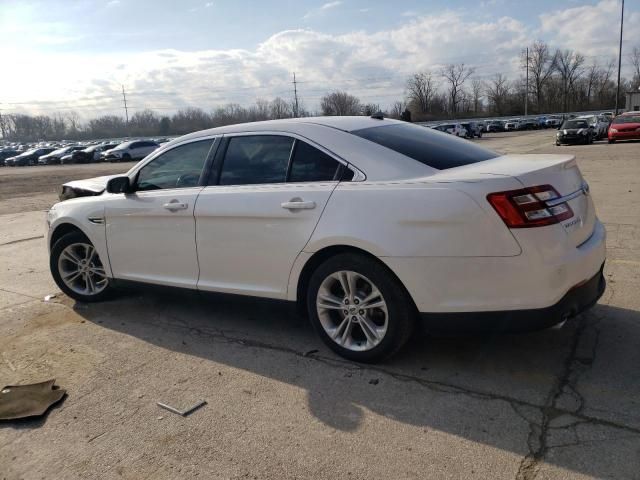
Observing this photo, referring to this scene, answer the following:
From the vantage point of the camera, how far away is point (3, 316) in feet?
17.3

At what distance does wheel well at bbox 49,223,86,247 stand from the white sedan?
21.9 inches

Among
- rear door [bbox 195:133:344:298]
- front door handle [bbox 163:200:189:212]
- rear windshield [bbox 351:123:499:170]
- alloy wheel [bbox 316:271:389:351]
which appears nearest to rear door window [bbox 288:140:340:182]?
rear door [bbox 195:133:344:298]

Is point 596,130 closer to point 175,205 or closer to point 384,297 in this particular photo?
point 175,205

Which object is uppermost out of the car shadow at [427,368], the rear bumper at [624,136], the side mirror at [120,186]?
the side mirror at [120,186]

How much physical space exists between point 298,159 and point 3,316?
11.4 ft

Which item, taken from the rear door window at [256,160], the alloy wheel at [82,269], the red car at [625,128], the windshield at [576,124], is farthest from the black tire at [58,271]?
the windshield at [576,124]

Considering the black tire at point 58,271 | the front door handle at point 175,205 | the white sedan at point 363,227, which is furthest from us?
the black tire at point 58,271

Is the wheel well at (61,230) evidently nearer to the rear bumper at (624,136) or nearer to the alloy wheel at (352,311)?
the alloy wheel at (352,311)

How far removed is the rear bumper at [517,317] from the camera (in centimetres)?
311

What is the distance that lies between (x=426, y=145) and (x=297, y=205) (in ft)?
3.39

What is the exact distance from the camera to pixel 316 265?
3.75 m

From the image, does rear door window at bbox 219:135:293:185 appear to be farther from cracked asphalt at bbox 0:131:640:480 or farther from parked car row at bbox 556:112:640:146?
parked car row at bbox 556:112:640:146

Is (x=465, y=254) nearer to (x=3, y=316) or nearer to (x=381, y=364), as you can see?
(x=381, y=364)

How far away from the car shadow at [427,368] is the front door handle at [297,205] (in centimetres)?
72
